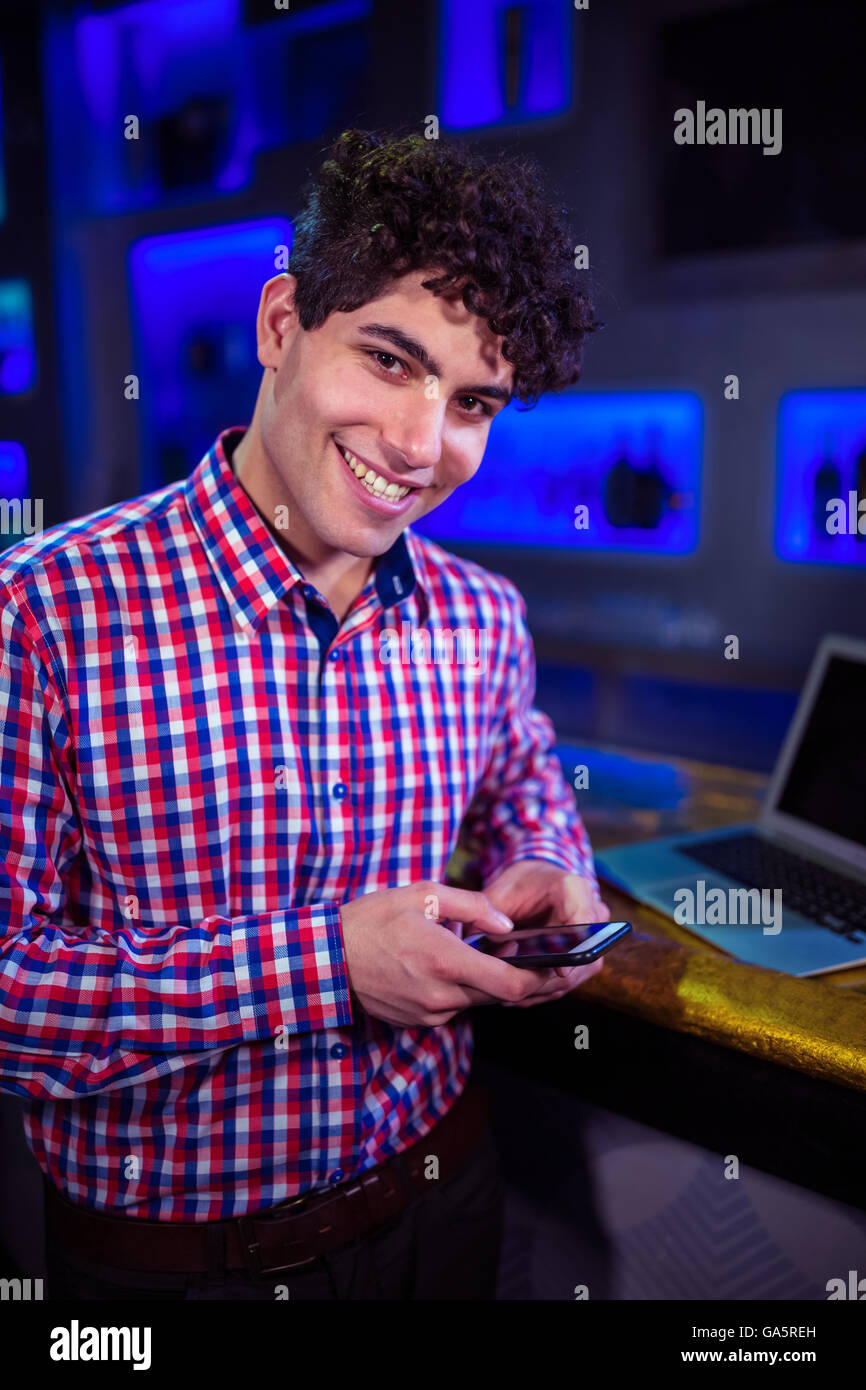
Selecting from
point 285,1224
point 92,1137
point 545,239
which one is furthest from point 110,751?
point 545,239

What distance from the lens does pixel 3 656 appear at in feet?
3.36

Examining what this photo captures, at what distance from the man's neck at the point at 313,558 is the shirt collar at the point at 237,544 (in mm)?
21

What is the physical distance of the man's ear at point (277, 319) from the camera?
1.13 m

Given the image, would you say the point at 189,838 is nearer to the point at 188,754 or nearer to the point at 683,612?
the point at 188,754

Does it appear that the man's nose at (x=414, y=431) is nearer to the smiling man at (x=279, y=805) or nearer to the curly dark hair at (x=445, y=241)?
the smiling man at (x=279, y=805)

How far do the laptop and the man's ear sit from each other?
2.68 feet

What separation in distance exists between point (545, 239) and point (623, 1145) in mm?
1155

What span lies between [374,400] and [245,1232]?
863 millimetres

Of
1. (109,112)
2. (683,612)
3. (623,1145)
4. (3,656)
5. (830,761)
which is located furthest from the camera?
(109,112)

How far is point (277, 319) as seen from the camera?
3.74 feet

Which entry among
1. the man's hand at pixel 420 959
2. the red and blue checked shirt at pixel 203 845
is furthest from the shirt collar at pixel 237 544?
the man's hand at pixel 420 959

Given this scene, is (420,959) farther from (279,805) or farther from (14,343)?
(14,343)
